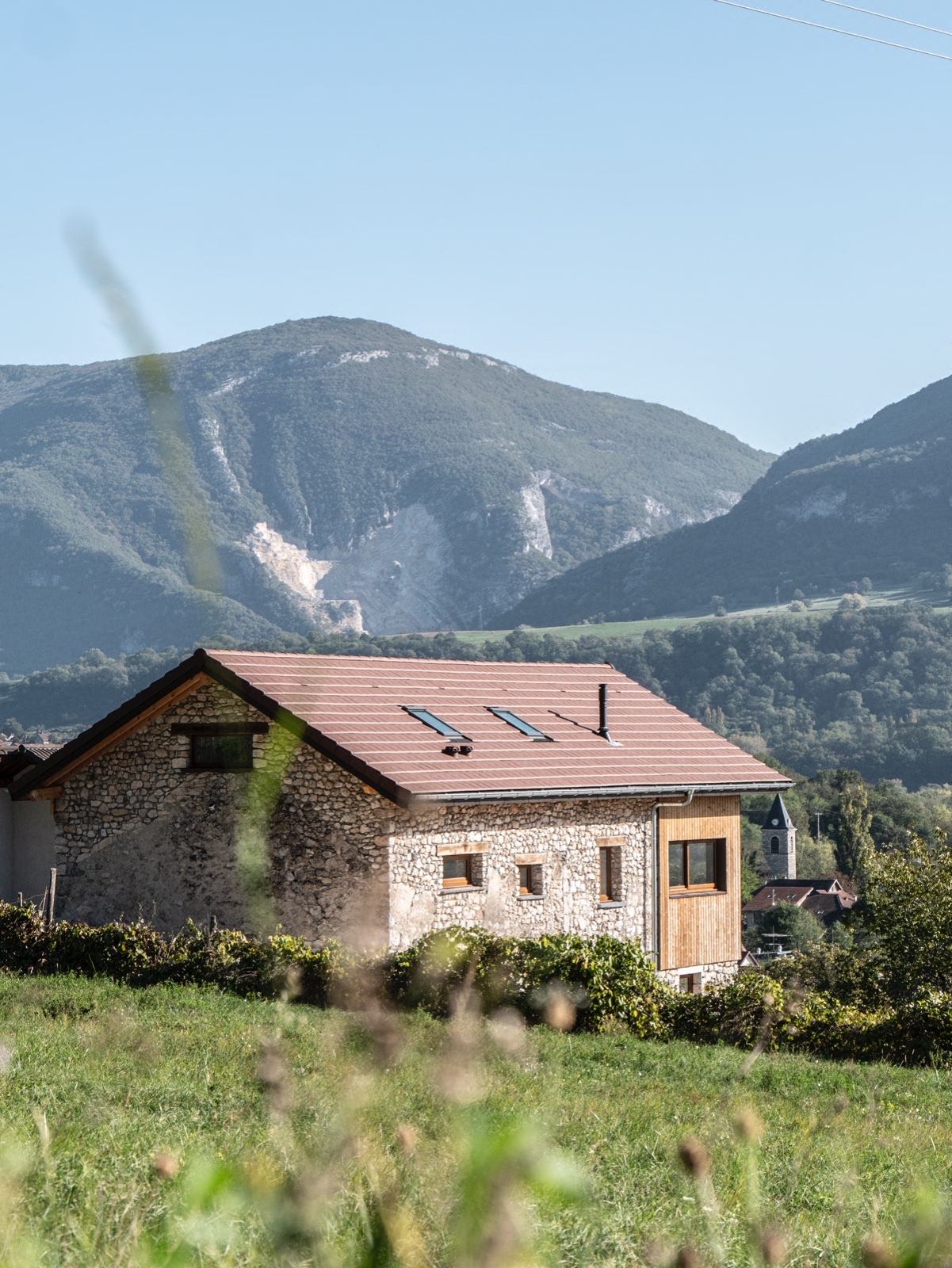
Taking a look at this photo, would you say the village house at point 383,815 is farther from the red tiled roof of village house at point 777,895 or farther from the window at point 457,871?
the red tiled roof of village house at point 777,895

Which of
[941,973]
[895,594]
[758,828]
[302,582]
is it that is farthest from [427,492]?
[302,582]

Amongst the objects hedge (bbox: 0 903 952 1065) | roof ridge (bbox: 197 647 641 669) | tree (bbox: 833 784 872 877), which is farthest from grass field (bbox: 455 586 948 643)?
hedge (bbox: 0 903 952 1065)

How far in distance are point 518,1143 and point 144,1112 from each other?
5956 millimetres

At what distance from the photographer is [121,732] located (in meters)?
20.3

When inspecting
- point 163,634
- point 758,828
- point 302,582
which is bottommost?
point 758,828

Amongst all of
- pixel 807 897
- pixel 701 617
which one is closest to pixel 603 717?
pixel 807 897

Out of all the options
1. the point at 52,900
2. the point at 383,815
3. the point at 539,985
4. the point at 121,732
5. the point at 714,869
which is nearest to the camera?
the point at 539,985

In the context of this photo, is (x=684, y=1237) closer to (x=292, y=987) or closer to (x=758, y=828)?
(x=292, y=987)

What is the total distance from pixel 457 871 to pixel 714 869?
6328 mm

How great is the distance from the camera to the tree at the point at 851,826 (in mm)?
71625

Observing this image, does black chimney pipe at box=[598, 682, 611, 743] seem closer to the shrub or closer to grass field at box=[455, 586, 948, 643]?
the shrub

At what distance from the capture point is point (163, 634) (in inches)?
189

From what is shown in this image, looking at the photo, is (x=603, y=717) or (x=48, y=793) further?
(x=603, y=717)

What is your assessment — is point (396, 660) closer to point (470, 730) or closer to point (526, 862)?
point (470, 730)
